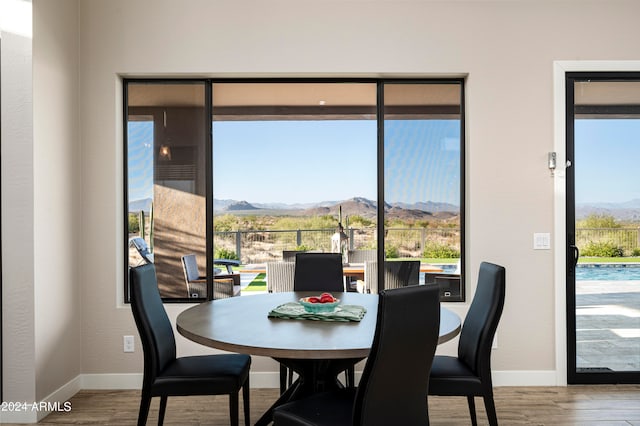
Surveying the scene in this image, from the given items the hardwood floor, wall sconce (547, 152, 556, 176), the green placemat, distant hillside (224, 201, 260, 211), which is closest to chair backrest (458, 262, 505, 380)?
the green placemat

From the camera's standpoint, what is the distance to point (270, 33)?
369 cm

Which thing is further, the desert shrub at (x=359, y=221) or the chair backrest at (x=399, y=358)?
the desert shrub at (x=359, y=221)

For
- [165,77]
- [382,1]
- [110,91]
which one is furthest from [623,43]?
[110,91]

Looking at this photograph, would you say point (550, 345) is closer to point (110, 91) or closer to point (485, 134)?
point (485, 134)

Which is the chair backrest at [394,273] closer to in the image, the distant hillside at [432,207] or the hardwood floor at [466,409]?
the distant hillside at [432,207]

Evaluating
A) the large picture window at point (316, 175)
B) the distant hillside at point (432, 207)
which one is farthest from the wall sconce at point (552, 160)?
the distant hillside at point (432, 207)

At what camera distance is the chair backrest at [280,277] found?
12.7 feet

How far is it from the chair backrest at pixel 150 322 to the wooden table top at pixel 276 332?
0.17 m

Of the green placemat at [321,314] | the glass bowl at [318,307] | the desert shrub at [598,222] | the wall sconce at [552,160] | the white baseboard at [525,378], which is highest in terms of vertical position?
the wall sconce at [552,160]

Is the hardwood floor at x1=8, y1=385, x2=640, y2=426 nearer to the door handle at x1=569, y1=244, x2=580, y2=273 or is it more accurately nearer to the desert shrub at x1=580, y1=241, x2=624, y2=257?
the door handle at x1=569, y1=244, x2=580, y2=273

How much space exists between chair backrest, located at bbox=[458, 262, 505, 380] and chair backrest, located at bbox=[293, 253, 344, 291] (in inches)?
41.7

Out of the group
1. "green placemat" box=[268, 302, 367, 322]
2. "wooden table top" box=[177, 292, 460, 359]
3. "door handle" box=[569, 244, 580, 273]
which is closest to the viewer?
"wooden table top" box=[177, 292, 460, 359]

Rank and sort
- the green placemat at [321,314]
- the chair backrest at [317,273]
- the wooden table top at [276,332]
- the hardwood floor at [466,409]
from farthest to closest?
the chair backrest at [317,273] < the hardwood floor at [466,409] < the green placemat at [321,314] < the wooden table top at [276,332]

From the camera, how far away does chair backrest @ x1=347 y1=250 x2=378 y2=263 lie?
3.90 meters
